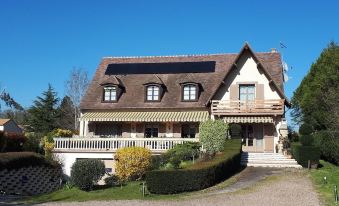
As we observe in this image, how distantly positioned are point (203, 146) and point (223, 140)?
1498mm

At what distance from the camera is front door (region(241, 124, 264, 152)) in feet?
127

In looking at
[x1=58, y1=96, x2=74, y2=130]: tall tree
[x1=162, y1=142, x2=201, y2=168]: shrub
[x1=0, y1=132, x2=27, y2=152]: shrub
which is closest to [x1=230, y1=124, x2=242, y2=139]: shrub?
[x1=162, y1=142, x2=201, y2=168]: shrub

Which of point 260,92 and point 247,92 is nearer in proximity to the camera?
point 260,92

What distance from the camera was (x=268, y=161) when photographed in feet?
102

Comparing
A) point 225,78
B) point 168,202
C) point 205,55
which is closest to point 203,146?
point 225,78

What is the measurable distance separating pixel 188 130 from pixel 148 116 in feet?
12.9

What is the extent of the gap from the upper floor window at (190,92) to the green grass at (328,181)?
556 inches

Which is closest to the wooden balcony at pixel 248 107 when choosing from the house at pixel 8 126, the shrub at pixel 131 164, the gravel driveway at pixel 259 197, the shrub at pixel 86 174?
the shrub at pixel 131 164

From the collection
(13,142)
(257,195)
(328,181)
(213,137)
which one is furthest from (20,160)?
(328,181)

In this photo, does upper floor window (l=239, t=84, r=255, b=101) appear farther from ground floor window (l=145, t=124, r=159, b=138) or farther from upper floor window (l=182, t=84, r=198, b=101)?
ground floor window (l=145, t=124, r=159, b=138)

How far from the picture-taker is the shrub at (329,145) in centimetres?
3381

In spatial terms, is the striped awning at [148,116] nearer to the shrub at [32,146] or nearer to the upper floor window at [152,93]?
the upper floor window at [152,93]

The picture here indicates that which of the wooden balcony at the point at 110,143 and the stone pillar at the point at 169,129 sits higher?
the stone pillar at the point at 169,129

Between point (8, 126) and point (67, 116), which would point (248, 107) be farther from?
point (8, 126)
